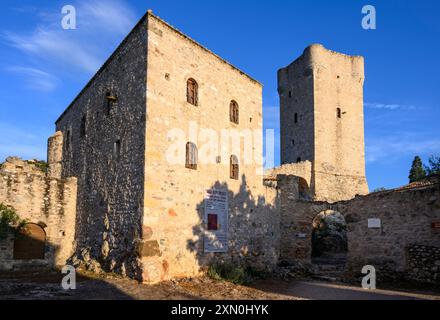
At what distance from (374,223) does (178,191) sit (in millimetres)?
8068

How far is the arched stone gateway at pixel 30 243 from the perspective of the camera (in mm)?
13562

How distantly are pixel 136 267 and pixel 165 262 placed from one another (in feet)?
3.20

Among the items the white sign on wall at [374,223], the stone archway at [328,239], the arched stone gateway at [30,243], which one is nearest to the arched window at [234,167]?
the white sign on wall at [374,223]

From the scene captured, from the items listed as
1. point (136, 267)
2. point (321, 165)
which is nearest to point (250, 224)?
point (136, 267)

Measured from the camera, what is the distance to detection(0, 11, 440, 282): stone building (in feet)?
37.2

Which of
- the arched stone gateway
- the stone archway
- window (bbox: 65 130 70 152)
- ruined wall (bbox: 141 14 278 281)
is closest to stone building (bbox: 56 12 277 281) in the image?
ruined wall (bbox: 141 14 278 281)

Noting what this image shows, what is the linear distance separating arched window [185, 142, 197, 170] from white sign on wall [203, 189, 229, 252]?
1202 millimetres

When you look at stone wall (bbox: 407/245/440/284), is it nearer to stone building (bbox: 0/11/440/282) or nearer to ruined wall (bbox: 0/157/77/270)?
stone building (bbox: 0/11/440/282)

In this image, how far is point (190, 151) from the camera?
12.6 metres

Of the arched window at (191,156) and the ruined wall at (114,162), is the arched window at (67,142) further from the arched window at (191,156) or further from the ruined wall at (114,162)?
the arched window at (191,156)

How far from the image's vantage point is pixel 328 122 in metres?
28.6

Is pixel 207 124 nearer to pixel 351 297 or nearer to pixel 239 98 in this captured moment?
pixel 239 98

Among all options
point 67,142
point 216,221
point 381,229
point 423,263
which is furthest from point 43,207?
point 423,263
